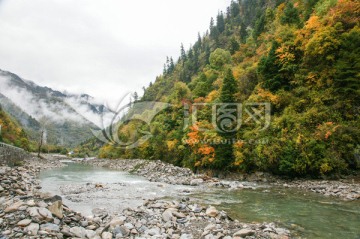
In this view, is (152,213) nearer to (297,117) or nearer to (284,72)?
(297,117)

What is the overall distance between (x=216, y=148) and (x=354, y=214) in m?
19.5

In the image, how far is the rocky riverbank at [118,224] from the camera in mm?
8398

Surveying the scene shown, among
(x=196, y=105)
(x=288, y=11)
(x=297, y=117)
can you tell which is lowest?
(x=297, y=117)

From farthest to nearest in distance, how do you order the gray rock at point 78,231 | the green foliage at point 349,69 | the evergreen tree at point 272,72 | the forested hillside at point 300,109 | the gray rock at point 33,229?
the evergreen tree at point 272,72 → the green foliage at point 349,69 → the forested hillside at point 300,109 → the gray rock at point 78,231 → the gray rock at point 33,229

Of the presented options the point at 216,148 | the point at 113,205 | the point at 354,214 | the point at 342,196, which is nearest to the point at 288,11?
the point at 216,148

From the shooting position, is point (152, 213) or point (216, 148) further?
point (216, 148)

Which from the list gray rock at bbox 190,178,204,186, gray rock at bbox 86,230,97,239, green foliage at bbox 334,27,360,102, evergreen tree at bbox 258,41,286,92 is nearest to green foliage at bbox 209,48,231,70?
evergreen tree at bbox 258,41,286,92

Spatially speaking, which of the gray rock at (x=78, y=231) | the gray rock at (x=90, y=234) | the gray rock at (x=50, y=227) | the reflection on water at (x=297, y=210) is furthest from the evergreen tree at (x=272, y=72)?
the gray rock at (x=50, y=227)

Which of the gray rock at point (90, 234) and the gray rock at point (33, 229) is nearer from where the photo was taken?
the gray rock at point (33, 229)

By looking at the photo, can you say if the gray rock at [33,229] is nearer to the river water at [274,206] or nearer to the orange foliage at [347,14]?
the river water at [274,206]

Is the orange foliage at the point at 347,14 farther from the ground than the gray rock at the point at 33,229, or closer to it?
farther from the ground

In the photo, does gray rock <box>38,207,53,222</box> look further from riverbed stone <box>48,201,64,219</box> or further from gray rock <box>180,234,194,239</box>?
gray rock <box>180,234,194,239</box>

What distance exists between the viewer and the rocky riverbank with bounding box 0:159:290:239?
8.40 m

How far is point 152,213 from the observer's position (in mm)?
12445
